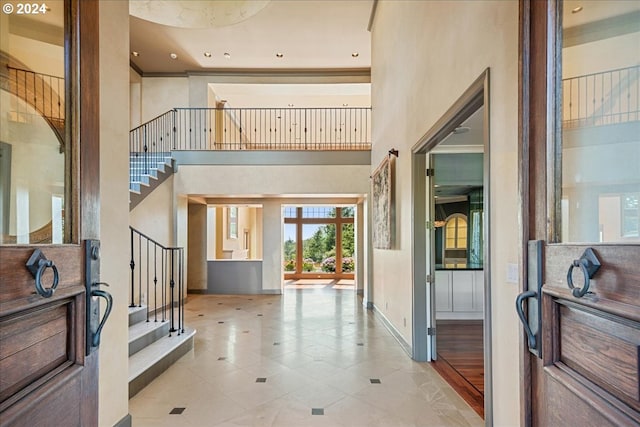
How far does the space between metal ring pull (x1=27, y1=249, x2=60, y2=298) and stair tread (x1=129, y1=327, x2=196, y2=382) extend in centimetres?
266

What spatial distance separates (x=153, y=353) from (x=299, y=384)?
5.26 ft

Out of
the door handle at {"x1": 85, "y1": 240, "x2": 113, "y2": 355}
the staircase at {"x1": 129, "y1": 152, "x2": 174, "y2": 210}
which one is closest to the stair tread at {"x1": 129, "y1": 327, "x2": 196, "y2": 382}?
the door handle at {"x1": 85, "y1": 240, "x2": 113, "y2": 355}

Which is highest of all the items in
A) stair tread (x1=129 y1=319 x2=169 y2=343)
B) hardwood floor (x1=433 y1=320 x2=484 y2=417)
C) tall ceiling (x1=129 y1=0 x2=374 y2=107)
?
tall ceiling (x1=129 y1=0 x2=374 y2=107)

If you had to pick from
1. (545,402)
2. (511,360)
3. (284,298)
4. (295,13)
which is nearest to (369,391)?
(511,360)

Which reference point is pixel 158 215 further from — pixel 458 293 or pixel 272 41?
pixel 458 293

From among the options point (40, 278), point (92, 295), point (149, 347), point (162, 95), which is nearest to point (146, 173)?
point (162, 95)

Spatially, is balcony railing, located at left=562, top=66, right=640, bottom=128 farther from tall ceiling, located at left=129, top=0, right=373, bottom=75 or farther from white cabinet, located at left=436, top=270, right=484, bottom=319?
tall ceiling, located at left=129, top=0, right=373, bottom=75

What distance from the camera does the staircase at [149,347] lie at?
3.23 meters

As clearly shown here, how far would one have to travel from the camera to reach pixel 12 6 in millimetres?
970

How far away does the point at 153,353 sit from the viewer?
365cm

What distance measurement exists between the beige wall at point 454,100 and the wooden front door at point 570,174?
78 cm

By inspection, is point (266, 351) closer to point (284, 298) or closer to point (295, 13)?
point (284, 298)

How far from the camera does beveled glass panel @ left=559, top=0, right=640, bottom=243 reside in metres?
0.92

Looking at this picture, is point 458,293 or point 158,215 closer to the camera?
point 458,293
